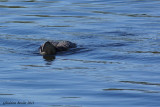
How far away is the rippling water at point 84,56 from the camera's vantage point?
31.5ft

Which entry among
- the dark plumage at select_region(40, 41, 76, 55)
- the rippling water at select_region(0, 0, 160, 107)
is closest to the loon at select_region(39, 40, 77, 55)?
the dark plumage at select_region(40, 41, 76, 55)

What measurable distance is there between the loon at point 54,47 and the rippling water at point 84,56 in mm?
193

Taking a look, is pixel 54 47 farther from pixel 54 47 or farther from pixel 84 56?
pixel 84 56

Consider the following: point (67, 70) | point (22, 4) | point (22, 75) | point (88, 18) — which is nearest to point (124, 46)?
point (67, 70)

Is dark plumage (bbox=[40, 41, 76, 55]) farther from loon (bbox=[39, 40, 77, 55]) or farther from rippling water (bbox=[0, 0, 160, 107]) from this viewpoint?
rippling water (bbox=[0, 0, 160, 107])

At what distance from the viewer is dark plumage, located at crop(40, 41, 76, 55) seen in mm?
13688

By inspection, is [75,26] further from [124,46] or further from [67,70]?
[67,70]

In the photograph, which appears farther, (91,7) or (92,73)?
(91,7)

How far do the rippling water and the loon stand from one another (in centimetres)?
19

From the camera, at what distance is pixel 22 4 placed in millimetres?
23250

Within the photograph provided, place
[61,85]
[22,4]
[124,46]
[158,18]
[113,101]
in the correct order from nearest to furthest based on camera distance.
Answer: [113,101], [61,85], [124,46], [158,18], [22,4]

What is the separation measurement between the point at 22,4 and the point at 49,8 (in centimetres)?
165

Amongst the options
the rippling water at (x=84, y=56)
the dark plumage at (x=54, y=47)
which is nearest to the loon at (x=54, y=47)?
the dark plumage at (x=54, y=47)

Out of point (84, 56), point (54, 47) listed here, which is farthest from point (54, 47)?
point (84, 56)
